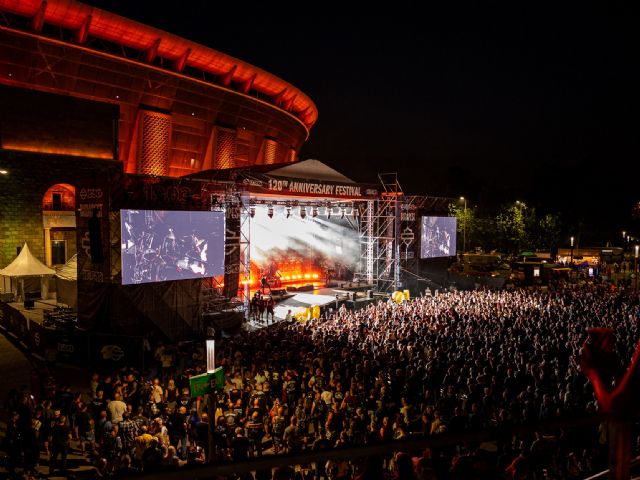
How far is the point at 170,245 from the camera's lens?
17188 mm

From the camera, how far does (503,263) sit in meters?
42.8

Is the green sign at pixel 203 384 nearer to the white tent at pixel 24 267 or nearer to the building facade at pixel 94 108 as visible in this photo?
the building facade at pixel 94 108

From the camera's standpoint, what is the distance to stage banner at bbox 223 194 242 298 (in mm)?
19922

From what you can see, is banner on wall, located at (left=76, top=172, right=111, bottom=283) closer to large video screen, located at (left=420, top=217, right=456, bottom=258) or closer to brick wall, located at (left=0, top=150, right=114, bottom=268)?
brick wall, located at (left=0, top=150, right=114, bottom=268)

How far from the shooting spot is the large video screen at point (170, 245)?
15.9 m

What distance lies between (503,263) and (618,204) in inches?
737

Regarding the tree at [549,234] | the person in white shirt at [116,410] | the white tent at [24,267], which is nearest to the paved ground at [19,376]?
the person in white shirt at [116,410]

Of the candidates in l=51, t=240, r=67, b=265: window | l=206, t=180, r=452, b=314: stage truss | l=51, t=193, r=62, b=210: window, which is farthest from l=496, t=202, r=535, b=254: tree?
l=51, t=193, r=62, b=210: window

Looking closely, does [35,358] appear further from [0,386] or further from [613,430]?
[613,430]

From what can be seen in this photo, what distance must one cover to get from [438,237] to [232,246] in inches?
630

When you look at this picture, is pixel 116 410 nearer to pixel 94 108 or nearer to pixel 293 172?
pixel 293 172

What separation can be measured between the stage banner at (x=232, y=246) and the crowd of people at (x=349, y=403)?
584 cm

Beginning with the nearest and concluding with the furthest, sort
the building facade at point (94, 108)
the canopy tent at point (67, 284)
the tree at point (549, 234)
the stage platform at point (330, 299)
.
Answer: the canopy tent at point (67, 284) < the building facade at point (94, 108) < the stage platform at point (330, 299) < the tree at point (549, 234)

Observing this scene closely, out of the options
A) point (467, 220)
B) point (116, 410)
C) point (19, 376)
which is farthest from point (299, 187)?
point (467, 220)
